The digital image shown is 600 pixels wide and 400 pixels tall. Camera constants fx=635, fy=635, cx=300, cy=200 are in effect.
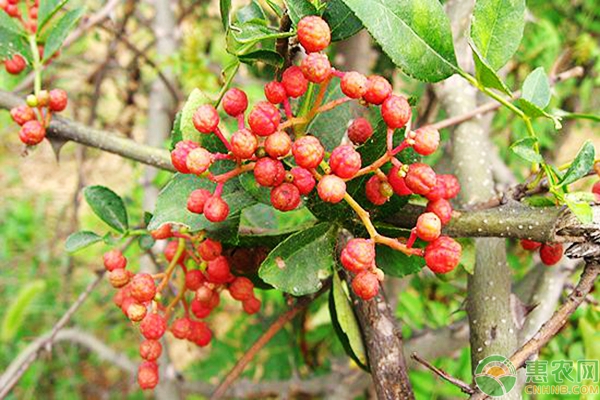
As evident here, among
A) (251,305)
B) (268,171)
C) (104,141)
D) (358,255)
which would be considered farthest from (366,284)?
(104,141)

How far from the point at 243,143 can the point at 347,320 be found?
0.26 metres

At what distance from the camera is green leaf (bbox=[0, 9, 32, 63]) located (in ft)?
2.81

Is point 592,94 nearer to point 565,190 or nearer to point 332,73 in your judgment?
point 565,190

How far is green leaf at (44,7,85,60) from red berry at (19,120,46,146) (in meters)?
0.11

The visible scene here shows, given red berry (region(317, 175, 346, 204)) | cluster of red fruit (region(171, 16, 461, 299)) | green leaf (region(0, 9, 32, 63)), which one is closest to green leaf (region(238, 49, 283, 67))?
cluster of red fruit (region(171, 16, 461, 299))

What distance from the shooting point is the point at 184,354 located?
2869mm

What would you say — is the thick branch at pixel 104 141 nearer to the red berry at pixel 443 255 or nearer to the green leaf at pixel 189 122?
the green leaf at pixel 189 122

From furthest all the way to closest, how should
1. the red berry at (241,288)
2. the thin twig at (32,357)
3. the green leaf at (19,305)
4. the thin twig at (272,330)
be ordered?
the green leaf at (19,305)
the thin twig at (32,357)
the thin twig at (272,330)
the red berry at (241,288)

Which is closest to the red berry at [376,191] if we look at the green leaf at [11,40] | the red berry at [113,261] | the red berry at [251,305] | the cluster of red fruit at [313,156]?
the cluster of red fruit at [313,156]

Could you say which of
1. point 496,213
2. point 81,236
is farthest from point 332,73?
point 81,236

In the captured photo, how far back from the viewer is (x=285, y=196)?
542 mm

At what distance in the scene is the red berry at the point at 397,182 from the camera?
1.88 feet

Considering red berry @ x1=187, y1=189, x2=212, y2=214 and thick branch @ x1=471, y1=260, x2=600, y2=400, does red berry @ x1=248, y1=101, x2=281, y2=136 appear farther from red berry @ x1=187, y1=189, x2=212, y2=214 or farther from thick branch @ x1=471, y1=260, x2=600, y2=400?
thick branch @ x1=471, y1=260, x2=600, y2=400

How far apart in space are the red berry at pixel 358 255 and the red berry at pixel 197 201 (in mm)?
136
